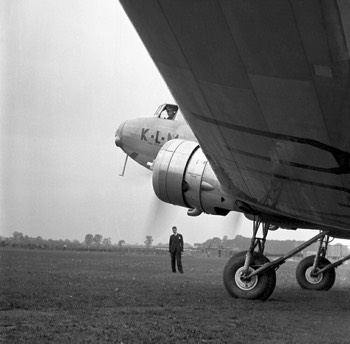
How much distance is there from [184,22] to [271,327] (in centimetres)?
368

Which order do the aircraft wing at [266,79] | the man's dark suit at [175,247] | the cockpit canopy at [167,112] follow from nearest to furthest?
the aircraft wing at [266,79], the man's dark suit at [175,247], the cockpit canopy at [167,112]

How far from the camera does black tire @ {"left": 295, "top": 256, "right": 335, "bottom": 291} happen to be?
12945mm

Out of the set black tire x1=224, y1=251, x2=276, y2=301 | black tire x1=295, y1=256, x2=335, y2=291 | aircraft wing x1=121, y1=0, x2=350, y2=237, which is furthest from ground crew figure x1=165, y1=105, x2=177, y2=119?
aircraft wing x1=121, y1=0, x2=350, y2=237

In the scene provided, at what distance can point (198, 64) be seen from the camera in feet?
16.6

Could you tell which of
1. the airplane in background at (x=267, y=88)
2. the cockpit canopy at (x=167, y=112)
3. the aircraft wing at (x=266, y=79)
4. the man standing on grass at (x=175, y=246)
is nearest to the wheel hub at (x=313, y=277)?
the man standing on grass at (x=175, y=246)

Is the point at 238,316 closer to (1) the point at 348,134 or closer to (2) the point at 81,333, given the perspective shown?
(2) the point at 81,333

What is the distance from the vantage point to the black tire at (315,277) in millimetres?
12945

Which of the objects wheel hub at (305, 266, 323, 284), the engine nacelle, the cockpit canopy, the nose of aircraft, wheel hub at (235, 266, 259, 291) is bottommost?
wheel hub at (235, 266, 259, 291)

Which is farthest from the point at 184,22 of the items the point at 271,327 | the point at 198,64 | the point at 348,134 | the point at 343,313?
the point at 343,313

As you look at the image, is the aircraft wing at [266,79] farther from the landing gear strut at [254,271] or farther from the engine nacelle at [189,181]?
the engine nacelle at [189,181]

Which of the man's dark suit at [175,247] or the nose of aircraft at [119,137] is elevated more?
the nose of aircraft at [119,137]

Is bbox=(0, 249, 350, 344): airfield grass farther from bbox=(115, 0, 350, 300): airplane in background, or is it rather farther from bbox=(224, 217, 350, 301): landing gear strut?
bbox=(115, 0, 350, 300): airplane in background

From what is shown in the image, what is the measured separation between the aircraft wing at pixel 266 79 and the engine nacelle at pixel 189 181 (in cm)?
319

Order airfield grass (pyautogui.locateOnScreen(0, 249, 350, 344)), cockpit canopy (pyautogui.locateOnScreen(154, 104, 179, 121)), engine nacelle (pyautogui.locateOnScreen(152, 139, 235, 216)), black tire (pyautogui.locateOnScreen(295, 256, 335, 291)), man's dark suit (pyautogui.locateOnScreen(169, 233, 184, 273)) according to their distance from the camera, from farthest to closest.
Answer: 1. cockpit canopy (pyautogui.locateOnScreen(154, 104, 179, 121))
2. man's dark suit (pyautogui.locateOnScreen(169, 233, 184, 273))
3. black tire (pyautogui.locateOnScreen(295, 256, 335, 291))
4. engine nacelle (pyautogui.locateOnScreen(152, 139, 235, 216))
5. airfield grass (pyautogui.locateOnScreen(0, 249, 350, 344))
